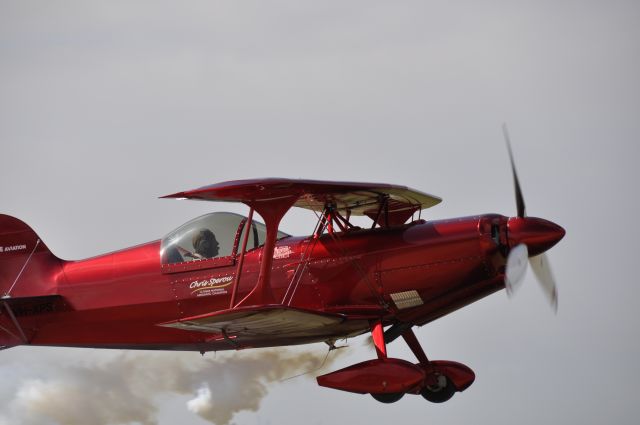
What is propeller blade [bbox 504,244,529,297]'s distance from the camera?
62.0 ft

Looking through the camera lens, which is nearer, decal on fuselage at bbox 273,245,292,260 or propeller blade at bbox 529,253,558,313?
propeller blade at bbox 529,253,558,313

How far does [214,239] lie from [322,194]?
5.72 feet

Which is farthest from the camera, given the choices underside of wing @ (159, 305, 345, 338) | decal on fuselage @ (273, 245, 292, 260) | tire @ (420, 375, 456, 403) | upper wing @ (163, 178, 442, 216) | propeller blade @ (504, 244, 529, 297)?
tire @ (420, 375, 456, 403)

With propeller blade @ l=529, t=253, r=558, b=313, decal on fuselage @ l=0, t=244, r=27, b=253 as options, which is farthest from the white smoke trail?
propeller blade @ l=529, t=253, r=558, b=313

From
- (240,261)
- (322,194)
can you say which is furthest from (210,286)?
(322,194)

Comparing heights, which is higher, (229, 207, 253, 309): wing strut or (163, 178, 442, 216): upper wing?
(163, 178, 442, 216): upper wing

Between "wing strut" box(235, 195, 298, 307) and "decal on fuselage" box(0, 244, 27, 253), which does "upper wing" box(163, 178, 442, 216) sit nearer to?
"wing strut" box(235, 195, 298, 307)

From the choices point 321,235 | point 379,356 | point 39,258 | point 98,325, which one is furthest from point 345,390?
point 39,258

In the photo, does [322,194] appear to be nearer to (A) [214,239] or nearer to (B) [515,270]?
(A) [214,239]

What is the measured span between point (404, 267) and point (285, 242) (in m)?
1.76

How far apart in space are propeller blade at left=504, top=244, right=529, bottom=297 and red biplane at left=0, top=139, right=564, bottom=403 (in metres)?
0.02

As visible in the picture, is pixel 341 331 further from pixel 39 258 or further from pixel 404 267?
pixel 39 258

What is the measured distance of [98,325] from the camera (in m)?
21.0

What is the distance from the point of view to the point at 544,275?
19859 mm
